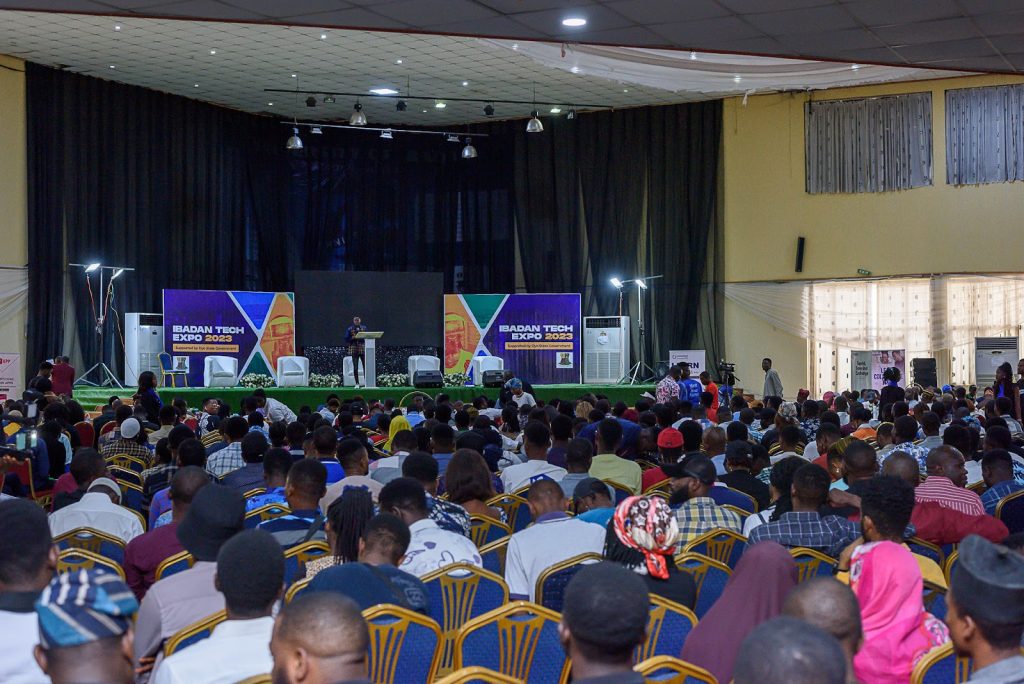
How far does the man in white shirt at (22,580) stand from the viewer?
102 inches

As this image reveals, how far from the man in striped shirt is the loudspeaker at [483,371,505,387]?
1282cm

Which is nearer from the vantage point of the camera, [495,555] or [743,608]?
[743,608]

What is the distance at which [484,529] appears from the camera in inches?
205

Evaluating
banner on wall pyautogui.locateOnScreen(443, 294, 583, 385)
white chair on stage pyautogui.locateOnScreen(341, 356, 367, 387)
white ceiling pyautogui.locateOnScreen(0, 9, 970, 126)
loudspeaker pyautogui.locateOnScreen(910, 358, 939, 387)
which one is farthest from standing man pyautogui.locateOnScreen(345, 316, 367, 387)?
loudspeaker pyautogui.locateOnScreen(910, 358, 939, 387)

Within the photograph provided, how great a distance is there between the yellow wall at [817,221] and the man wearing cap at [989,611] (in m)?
18.4

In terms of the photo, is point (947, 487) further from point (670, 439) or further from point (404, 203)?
point (404, 203)

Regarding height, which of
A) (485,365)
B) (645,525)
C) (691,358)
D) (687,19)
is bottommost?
(645,525)

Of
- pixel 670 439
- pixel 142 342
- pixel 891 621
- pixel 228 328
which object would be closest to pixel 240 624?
pixel 891 621

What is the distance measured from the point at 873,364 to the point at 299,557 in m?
16.3

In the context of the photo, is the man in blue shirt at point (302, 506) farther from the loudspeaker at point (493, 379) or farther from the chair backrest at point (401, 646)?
the loudspeaker at point (493, 379)

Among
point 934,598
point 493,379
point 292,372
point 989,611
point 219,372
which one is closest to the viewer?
point 989,611

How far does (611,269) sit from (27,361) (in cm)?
1074

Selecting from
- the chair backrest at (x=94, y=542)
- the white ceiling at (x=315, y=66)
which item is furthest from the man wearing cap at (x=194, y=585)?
the white ceiling at (x=315, y=66)

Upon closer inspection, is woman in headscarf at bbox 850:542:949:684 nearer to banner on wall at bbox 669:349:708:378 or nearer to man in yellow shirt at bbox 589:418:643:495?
man in yellow shirt at bbox 589:418:643:495
